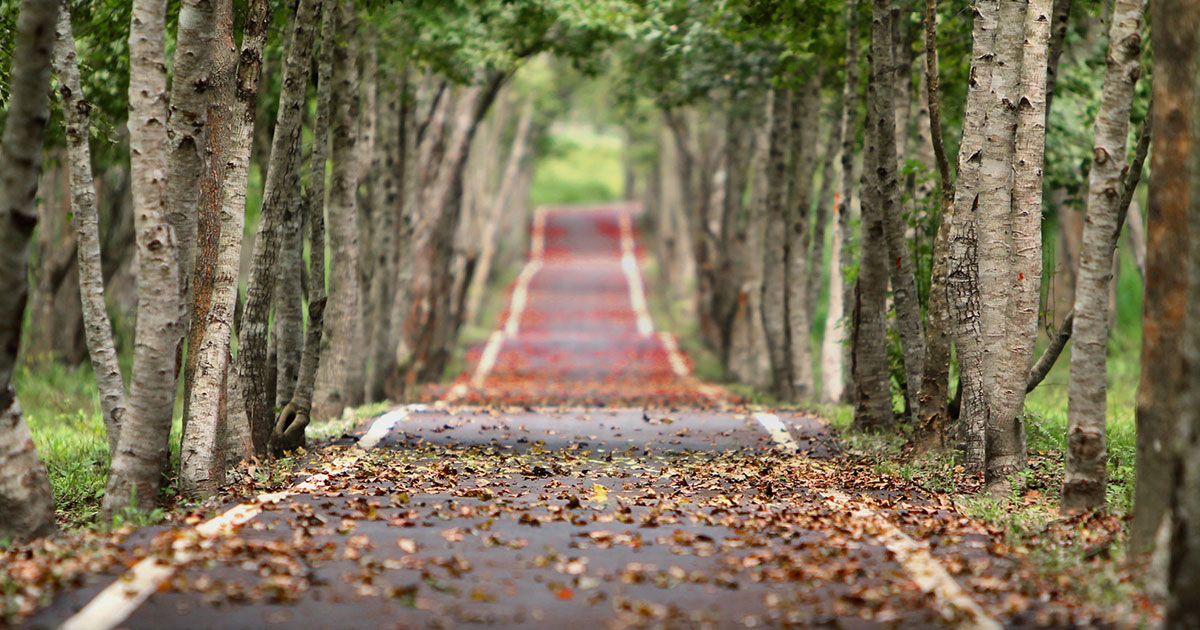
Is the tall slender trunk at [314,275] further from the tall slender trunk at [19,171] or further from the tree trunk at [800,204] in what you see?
the tree trunk at [800,204]

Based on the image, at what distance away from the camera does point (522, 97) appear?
40.3 metres

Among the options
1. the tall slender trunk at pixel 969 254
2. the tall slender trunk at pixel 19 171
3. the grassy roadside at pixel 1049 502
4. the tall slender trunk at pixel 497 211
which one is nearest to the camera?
the grassy roadside at pixel 1049 502

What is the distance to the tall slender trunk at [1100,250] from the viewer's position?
8117mm

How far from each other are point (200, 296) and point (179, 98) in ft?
5.06

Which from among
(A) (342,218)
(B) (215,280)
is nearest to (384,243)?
(A) (342,218)

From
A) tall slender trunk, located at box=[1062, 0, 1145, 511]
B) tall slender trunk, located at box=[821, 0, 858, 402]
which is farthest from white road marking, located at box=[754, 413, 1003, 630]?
tall slender trunk, located at box=[821, 0, 858, 402]

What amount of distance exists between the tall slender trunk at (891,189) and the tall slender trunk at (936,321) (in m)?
0.77

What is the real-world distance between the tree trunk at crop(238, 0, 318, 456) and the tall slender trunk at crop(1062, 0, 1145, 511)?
651 centimetres

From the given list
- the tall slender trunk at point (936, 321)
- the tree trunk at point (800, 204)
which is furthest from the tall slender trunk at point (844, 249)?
the tall slender trunk at point (936, 321)

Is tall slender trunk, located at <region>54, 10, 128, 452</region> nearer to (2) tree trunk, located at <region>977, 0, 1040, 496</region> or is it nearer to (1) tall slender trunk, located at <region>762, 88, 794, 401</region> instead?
(2) tree trunk, located at <region>977, 0, 1040, 496</region>

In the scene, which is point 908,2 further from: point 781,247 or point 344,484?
point 344,484

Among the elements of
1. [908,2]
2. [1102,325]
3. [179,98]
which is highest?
[908,2]

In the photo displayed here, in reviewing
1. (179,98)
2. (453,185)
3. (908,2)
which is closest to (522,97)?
(453,185)

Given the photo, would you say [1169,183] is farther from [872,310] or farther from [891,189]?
[872,310]
